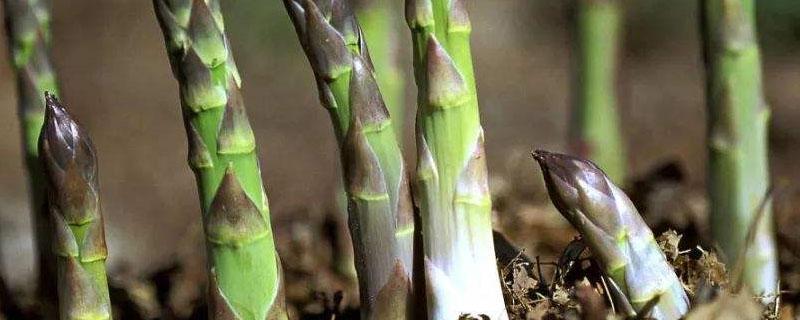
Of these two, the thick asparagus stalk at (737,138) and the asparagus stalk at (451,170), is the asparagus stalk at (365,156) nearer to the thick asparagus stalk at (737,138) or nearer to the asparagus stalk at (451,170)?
the asparagus stalk at (451,170)

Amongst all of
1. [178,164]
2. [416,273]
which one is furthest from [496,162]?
[416,273]

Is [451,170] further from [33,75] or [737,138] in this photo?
[33,75]

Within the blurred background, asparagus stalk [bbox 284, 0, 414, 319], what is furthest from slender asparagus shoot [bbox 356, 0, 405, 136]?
the blurred background

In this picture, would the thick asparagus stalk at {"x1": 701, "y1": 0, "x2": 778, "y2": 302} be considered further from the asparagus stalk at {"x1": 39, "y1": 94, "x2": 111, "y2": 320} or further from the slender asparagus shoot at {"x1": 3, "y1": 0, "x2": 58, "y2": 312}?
the slender asparagus shoot at {"x1": 3, "y1": 0, "x2": 58, "y2": 312}

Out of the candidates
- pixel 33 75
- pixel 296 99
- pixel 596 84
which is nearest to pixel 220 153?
pixel 33 75

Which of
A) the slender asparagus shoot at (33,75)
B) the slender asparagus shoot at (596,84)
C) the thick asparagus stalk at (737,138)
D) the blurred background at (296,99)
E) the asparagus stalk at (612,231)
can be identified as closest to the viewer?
the asparagus stalk at (612,231)

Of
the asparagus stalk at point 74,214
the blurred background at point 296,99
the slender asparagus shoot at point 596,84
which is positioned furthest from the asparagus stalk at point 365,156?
the blurred background at point 296,99

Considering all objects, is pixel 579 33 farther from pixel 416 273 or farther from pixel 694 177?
pixel 694 177

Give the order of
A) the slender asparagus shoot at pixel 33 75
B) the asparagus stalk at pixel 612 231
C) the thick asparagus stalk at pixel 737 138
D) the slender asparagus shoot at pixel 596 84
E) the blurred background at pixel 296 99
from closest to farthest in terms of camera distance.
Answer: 1. the asparagus stalk at pixel 612 231
2. the thick asparagus stalk at pixel 737 138
3. the slender asparagus shoot at pixel 33 75
4. the slender asparagus shoot at pixel 596 84
5. the blurred background at pixel 296 99
